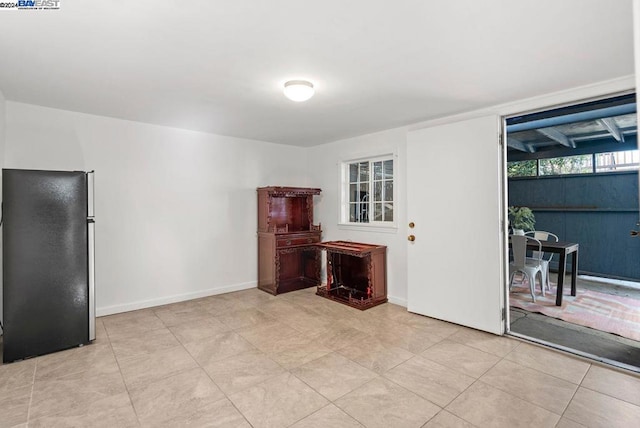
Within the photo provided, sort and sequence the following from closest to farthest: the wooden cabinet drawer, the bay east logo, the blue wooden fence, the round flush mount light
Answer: the bay east logo
the round flush mount light
the wooden cabinet drawer
the blue wooden fence

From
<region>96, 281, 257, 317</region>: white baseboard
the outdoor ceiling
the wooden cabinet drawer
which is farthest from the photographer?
the wooden cabinet drawer

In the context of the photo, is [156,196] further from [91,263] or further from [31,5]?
[31,5]

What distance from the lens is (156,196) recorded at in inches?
167

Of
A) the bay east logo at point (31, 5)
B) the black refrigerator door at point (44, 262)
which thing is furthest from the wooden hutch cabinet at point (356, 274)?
A: the bay east logo at point (31, 5)

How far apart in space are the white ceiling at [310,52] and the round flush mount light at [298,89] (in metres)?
0.08

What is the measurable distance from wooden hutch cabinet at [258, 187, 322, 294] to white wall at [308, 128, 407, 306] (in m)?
0.27

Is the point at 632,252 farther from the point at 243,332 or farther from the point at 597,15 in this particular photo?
the point at 243,332

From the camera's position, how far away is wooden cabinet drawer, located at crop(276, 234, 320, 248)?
4882 mm

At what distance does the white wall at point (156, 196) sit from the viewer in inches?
141

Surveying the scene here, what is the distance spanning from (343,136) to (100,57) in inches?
129

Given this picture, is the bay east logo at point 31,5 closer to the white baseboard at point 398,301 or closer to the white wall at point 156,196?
the white wall at point 156,196

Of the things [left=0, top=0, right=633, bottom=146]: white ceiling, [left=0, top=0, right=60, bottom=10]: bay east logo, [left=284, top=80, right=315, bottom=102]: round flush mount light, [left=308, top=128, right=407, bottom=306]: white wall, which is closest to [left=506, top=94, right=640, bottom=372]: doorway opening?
[left=0, top=0, right=633, bottom=146]: white ceiling

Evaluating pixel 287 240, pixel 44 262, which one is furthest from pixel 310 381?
pixel 287 240

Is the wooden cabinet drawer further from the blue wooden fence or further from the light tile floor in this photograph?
the blue wooden fence
